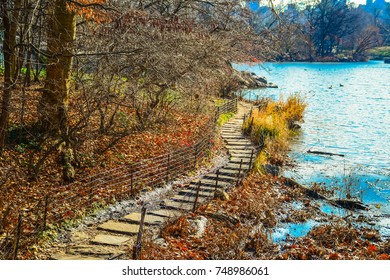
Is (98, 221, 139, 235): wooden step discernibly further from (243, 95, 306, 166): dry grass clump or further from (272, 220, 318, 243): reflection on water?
(243, 95, 306, 166): dry grass clump

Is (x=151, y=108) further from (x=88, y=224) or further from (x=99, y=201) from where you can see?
(x=88, y=224)

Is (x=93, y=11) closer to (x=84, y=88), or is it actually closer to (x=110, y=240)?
(x=84, y=88)

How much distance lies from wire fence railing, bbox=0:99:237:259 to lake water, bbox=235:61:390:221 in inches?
221

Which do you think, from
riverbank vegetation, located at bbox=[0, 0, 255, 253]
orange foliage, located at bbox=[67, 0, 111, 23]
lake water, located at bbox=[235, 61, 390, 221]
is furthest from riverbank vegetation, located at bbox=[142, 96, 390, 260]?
orange foliage, located at bbox=[67, 0, 111, 23]

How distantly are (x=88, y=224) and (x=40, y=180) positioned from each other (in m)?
2.37

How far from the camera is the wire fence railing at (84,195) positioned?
1001 cm

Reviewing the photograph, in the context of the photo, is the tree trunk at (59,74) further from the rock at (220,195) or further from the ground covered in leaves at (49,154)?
the rock at (220,195)

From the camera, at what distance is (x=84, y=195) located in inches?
498

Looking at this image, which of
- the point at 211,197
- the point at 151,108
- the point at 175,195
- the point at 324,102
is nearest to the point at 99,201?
the point at 175,195

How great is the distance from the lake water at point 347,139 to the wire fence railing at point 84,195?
221 inches

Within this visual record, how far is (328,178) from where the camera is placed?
19875 millimetres

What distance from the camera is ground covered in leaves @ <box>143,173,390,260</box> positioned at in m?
10.7

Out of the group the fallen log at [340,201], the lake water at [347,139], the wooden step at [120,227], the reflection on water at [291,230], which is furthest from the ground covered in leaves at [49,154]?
the lake water at [347,139]

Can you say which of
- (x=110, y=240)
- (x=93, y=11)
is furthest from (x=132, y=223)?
(x=93, y=11)
